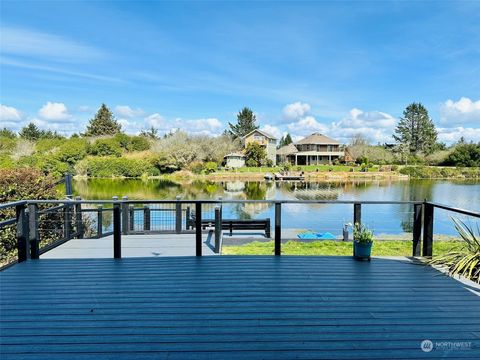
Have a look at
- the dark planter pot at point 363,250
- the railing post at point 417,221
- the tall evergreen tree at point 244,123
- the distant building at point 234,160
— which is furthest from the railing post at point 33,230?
the tall evergreen tree at point 244,123

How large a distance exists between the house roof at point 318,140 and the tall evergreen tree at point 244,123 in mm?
12523

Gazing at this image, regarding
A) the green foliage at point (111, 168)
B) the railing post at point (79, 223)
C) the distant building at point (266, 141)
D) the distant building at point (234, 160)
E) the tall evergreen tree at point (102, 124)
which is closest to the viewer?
the railing post at point (79, 223)

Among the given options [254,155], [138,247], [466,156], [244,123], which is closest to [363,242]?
[138,247]

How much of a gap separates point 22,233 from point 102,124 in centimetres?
5364

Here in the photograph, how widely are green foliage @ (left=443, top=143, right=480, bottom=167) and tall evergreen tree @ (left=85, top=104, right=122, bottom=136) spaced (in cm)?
4734

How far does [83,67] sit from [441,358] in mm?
25357

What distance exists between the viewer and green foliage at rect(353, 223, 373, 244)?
14.2 feet

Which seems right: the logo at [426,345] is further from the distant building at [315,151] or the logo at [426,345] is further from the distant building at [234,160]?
the distant building at [315,151]

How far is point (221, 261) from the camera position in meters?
4.24

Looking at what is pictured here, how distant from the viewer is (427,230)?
14.6 ft

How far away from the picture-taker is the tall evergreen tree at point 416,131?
52344mm

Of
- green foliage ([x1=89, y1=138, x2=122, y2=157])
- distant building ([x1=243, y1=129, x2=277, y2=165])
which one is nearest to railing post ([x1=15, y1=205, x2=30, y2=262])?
green foliage ([x1=89, y1=138, x2=122, y2=157])

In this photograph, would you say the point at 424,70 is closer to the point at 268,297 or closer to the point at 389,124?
the point at 268,297

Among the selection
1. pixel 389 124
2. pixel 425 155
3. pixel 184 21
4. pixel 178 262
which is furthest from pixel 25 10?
pixel 389 124
